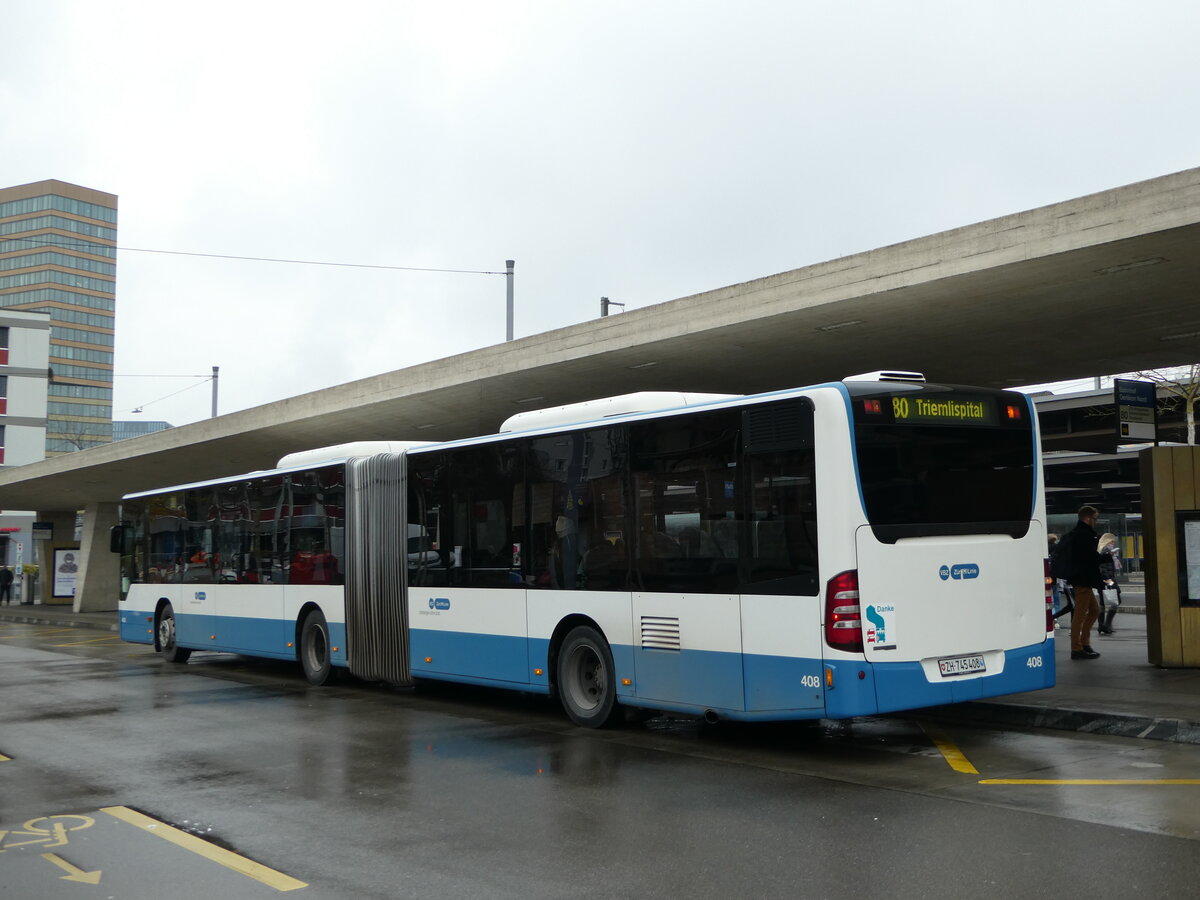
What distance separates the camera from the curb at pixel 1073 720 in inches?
383

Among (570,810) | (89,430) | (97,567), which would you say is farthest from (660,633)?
(89,430)

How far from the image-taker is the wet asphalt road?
5.88m

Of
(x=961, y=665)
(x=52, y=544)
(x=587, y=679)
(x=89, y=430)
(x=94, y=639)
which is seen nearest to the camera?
(x=961, y=665)

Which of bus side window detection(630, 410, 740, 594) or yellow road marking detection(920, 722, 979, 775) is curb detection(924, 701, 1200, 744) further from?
bus side window detection(630, 410, 740, 594)

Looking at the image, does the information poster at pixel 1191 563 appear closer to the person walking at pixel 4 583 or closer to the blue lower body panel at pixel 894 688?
the blue lower body panel at pixel 894 688

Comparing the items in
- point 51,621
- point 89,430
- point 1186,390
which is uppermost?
point 89,430

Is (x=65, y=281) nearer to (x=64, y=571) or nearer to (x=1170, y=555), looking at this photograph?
(x=64, y=571)

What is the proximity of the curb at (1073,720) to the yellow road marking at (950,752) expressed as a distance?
49cm

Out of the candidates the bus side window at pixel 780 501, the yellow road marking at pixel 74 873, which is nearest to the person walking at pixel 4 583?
the bus side window at pixel 780 501

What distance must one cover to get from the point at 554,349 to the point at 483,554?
5.17 metres

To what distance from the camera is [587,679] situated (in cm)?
1149

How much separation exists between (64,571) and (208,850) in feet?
141

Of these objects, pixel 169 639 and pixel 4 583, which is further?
pixel 4 583

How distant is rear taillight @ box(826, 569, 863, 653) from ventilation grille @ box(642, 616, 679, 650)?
1756 millimetres
